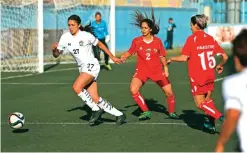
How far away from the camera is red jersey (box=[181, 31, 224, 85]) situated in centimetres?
1038

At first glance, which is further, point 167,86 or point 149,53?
point 167,86

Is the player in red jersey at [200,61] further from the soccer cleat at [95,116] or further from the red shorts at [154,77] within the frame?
the soccer cleat at [95,116]

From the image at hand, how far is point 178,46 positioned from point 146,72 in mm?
32559

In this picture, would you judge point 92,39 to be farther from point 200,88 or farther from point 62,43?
point 200,88

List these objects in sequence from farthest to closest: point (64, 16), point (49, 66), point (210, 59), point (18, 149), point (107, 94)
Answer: point (64, 16) → point (49, 66) → point (107, 94) → point (210, 59) → point (18, 149)

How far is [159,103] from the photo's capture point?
14.6 m

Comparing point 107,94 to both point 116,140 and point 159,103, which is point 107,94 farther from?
point 116,140

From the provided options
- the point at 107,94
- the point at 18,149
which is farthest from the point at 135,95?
the point at 107,94

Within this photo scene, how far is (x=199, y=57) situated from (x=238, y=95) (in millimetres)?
5700

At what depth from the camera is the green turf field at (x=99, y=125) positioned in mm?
9383

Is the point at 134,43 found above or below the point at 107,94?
above

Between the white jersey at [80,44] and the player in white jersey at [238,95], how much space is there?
675cm

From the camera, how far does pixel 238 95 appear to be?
15.5 ft

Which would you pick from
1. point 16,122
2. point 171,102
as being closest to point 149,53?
point 171,102
